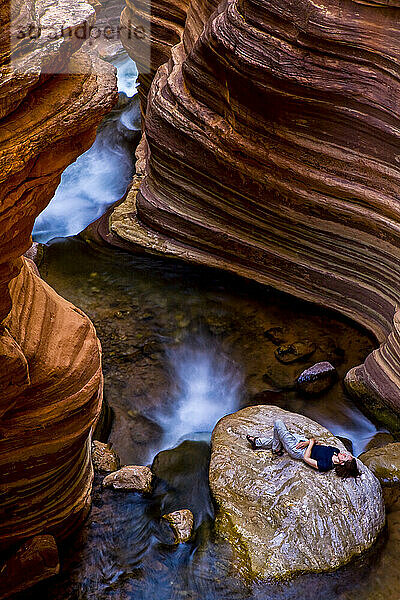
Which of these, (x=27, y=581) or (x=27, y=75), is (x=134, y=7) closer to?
(x=27, y=75)

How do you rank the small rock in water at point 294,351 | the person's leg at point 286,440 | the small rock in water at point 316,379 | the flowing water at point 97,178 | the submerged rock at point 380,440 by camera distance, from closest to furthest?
the person's leg at point 286,440 → the submerged rock at point 380,440 → the small rock in water at point 316,379 → the small rock in water at point 294,351 → the flowing water at point 97,178

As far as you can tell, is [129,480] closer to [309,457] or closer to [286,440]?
[286,440]

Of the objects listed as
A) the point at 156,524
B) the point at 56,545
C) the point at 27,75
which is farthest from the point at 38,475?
the point at 27,75

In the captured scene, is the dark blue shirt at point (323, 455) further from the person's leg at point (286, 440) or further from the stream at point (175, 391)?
the stream at point (175, 391)

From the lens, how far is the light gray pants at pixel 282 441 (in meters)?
5.51

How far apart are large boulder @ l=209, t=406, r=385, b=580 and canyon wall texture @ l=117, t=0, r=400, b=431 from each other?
178 centimetres

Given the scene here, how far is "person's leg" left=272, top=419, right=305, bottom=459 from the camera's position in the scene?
550 cm

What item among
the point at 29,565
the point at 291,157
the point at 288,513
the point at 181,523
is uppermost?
the point at 291,157

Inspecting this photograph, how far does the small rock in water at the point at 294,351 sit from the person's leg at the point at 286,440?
5.75 ft

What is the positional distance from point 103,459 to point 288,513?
2.08 m

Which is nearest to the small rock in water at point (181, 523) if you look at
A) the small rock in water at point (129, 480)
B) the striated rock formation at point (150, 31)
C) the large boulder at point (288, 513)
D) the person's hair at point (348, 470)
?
the large boulder at point (288, 513)

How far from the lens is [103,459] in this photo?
6.01 metres

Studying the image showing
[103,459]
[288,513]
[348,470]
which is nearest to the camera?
[288,513]

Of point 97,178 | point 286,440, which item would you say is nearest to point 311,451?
point 286,440
